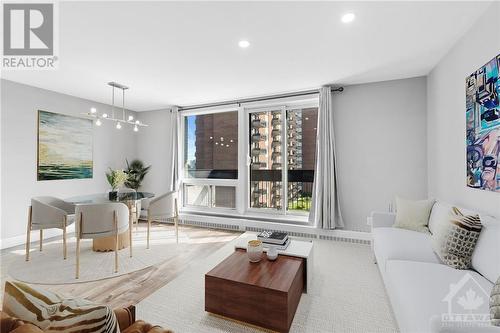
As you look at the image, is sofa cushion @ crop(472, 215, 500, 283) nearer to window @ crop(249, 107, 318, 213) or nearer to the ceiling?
the ceiling

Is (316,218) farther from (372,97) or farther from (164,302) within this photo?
(164,302)

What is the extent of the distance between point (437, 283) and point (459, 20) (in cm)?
233

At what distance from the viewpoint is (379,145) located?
3.69 meters

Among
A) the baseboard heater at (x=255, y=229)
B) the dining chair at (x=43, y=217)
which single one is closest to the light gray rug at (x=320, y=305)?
the baseboard heater at (x=255, y=229)

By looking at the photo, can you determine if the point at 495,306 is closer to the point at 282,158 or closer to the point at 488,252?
the point at 488,252

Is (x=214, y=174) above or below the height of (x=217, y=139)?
below

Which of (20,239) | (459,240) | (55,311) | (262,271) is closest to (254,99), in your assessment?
(262,271)

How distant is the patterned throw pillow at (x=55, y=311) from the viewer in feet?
2.25

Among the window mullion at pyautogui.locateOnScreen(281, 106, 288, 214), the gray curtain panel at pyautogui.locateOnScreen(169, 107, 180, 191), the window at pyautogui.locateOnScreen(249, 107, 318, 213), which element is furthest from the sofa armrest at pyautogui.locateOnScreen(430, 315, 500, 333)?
the gray curtain panel at pyautogui.locateOnScreen(169, 107, 180, 191)

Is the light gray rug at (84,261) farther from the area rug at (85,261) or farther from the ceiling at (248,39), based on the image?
the ceiling at (248,39)

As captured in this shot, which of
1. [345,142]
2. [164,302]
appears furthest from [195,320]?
[345,142]

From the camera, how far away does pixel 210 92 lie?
4.26 meters

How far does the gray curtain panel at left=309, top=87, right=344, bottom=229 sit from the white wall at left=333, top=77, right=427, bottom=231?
18cm

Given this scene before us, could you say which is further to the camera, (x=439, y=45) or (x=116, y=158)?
(x=116, y=158)
